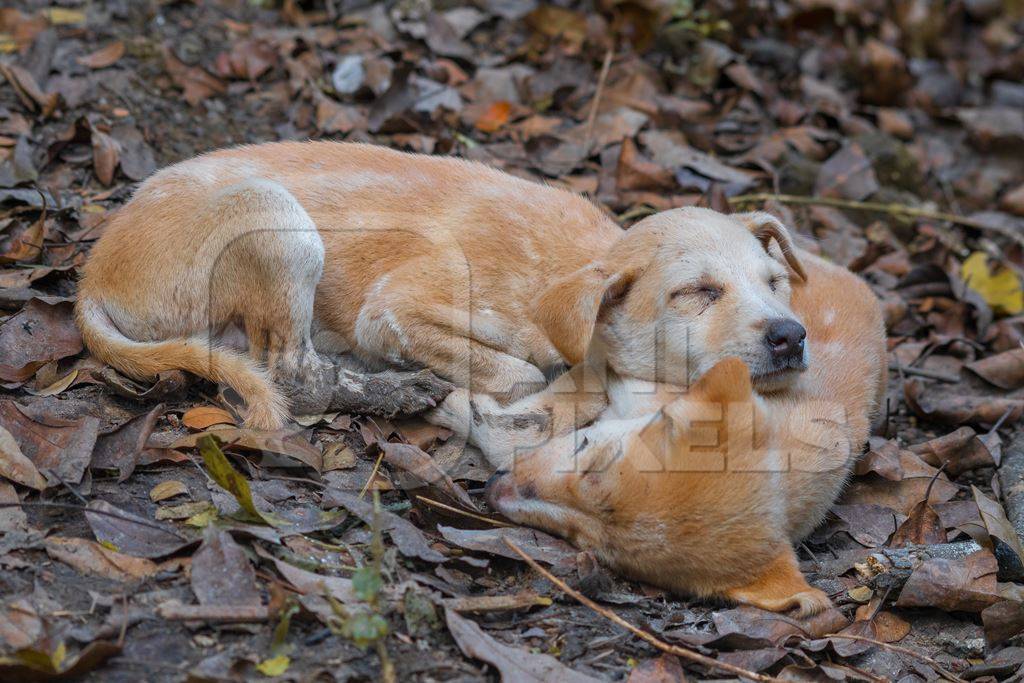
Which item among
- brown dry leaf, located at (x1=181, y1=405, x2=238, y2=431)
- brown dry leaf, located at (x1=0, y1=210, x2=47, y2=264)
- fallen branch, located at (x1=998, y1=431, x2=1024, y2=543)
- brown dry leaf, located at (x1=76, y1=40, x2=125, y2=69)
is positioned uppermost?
brown dry leaf, located at (x1=76, y1=40, x2=125, y2=69)

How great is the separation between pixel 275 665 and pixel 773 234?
3456 mm

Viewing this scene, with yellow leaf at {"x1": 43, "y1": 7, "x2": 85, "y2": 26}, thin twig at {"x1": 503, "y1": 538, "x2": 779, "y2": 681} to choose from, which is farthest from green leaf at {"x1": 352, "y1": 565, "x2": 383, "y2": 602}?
yellow leaf at {"x1": 43, "y1": 7, "x2": 85, "y2": 26}

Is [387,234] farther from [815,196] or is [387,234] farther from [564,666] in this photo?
[815,196]

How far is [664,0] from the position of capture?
8.70 meters

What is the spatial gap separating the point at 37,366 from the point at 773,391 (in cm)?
349

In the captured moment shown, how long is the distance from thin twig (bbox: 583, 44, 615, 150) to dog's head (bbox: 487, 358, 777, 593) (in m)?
3.64

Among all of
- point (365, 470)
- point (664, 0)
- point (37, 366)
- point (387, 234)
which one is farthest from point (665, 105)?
point (37, 366)

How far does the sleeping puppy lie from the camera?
497 cm

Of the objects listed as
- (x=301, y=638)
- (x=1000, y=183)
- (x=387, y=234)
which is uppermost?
(x=387, y=234)

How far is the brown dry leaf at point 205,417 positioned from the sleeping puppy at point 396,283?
13cm

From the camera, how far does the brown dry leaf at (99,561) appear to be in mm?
3775

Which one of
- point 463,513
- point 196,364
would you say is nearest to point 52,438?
point 196,364

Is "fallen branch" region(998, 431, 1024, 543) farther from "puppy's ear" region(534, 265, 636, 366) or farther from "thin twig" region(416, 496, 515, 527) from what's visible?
"thin twig" region(416, 496, 515, 527)

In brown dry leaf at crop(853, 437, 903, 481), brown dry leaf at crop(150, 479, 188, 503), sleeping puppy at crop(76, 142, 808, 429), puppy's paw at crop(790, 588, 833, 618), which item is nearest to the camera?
puppy's paw at crop(790, 588, 833, 618)
